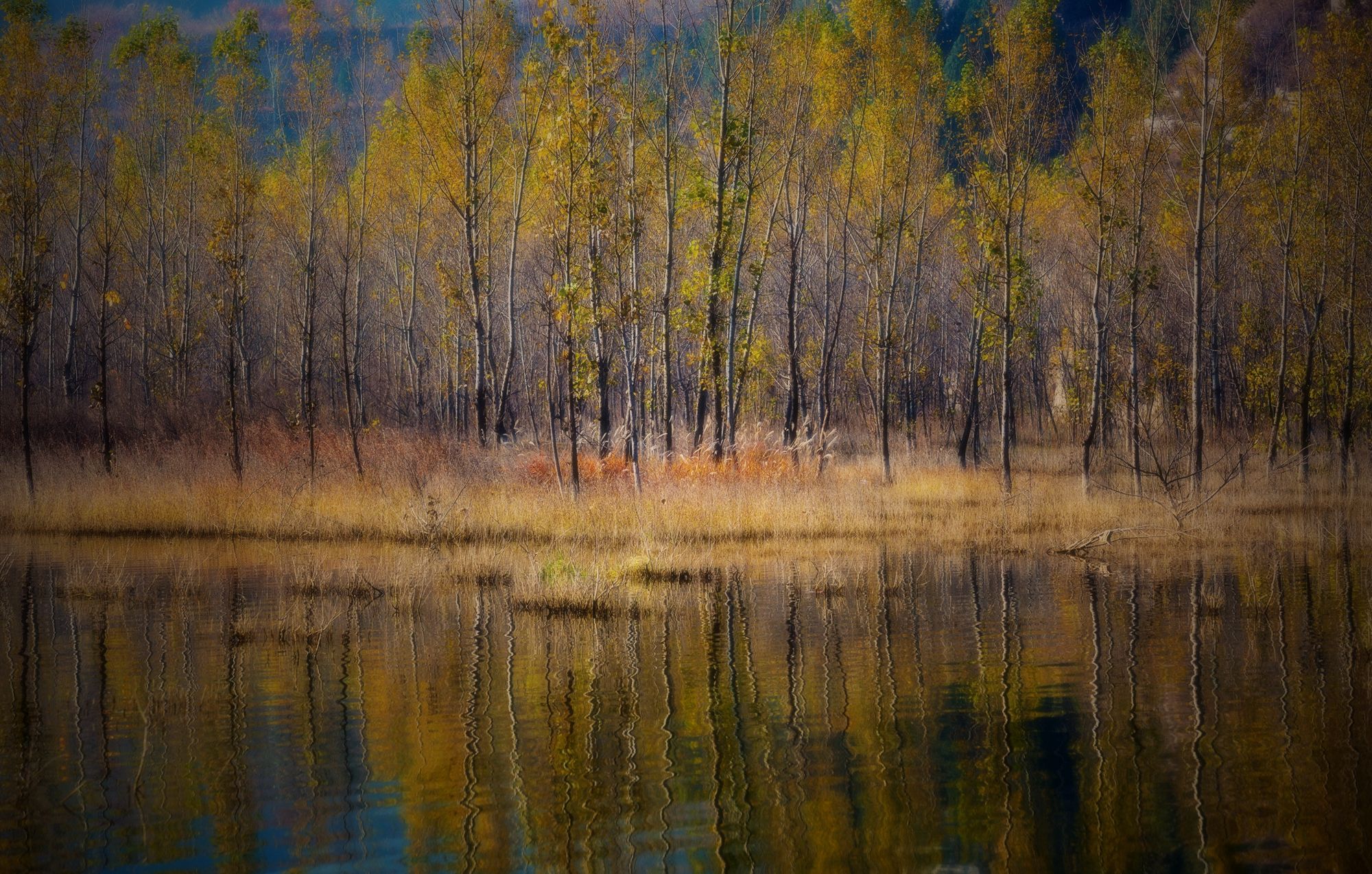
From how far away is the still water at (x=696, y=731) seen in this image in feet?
16.7

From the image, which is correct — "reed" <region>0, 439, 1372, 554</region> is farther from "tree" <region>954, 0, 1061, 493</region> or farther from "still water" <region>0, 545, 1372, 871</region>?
"still water" <region>0, 545, 1372, 871</region>

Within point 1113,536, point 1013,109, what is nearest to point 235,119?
point 1013,109

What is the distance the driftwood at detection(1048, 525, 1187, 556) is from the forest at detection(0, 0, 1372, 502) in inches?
96.3

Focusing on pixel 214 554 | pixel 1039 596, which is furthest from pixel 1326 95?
pixel 214 554

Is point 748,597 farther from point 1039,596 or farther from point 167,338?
point 167,338

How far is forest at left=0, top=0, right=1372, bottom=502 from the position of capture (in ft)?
71.1

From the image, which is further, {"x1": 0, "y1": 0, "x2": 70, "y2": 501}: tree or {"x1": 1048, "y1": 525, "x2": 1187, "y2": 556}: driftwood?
{"x1": 0, "y1": 0, "x2": 70, "y2": 501}: tree

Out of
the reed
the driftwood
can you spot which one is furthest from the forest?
the driftwood

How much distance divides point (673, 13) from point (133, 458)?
15.4 metres

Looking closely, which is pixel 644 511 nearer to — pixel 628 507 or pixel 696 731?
pixel 628 507

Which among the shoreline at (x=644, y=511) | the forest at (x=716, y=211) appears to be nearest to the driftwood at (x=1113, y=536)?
the shoreline at (x=644, y=511)

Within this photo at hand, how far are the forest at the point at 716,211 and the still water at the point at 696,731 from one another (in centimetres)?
794

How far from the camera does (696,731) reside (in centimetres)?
691

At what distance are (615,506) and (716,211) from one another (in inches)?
321
